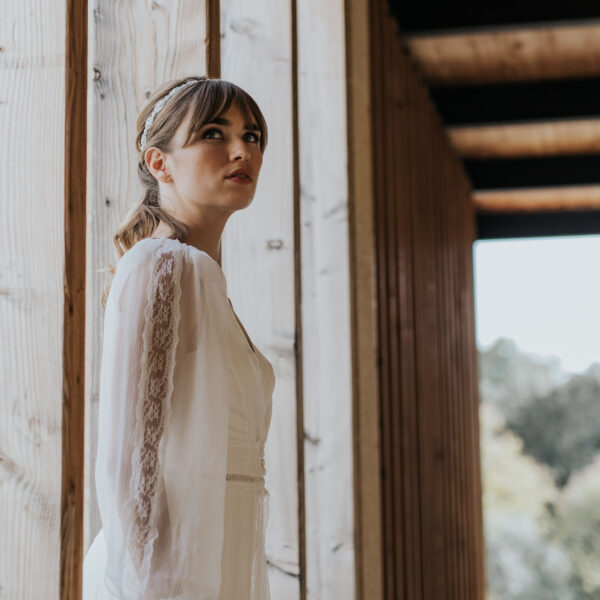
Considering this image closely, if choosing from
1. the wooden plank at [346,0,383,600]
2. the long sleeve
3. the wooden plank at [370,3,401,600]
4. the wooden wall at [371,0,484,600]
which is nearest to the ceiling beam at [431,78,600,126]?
the wooden wall at [371,0,484,600]

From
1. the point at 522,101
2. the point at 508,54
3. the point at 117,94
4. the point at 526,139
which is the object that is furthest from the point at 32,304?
the point at 526,139

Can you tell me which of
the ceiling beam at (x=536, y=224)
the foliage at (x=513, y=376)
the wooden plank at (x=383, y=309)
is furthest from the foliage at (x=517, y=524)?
the wooden plank at (x=383, y=309)

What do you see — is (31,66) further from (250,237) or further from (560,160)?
(560,160)

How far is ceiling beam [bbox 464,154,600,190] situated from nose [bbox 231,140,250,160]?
19.2 ft

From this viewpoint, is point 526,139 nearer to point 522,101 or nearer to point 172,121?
point 522,101

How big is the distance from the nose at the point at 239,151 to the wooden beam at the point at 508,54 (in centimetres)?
341

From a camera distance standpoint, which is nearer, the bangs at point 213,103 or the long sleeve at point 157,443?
the long sleeve at point 157,443

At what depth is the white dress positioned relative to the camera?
43.4 inches

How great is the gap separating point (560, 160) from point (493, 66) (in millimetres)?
1937

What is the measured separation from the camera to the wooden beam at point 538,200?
7.27 metres

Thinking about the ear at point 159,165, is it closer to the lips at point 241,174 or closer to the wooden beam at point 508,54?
the lips at point 241,174

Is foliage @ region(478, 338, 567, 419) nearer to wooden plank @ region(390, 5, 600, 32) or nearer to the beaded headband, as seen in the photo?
wooden plank @ region(390, 5, 600, 32)

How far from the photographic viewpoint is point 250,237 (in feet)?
7.00

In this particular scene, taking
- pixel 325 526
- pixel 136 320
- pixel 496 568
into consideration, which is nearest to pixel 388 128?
pixel 325 526
